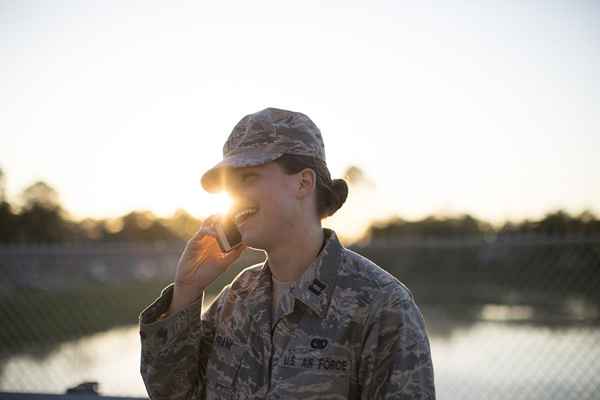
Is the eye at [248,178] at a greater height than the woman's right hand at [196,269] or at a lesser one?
greater

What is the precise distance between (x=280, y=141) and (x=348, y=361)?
2.77 ft

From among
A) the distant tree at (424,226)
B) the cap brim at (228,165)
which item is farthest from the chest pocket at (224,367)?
the distant tree at (424,226)

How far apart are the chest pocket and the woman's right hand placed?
0.23m

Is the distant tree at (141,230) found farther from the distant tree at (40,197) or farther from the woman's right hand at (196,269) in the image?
the woman's right hand at (196,269)

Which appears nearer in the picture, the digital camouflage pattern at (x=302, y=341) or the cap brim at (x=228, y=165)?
the digital camouflage pattern at (x=302, y=341)

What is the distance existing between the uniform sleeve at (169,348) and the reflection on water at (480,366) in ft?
13.4

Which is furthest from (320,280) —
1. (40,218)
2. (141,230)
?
(141,230)

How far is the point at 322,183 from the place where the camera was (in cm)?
214

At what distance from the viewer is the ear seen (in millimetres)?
2041

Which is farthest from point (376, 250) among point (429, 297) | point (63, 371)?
point (63, 371)

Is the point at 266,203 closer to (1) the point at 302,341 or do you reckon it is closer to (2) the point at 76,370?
(1) the point at 302,341

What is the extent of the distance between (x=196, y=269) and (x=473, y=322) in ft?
26.1

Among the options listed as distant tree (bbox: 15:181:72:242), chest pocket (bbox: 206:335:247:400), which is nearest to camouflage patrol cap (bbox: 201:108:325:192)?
chest pocket (bbox: 206:335:247:400)

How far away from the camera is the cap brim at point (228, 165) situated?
77.0 inches
